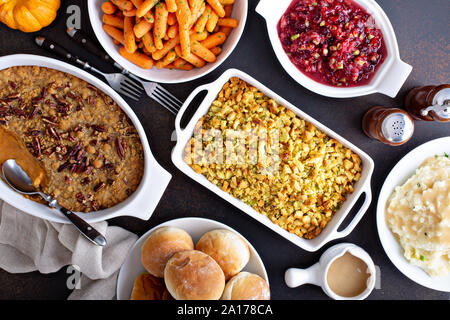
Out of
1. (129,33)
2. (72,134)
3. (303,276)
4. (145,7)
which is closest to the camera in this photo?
(145,7)

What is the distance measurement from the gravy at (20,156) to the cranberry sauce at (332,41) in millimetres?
1614

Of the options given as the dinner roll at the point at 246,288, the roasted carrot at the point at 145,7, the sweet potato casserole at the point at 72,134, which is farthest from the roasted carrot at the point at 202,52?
the dinner roll at the point at 246,288

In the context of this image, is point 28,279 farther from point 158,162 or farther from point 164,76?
point 164,76

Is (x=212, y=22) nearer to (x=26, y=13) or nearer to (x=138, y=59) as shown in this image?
(x=138, y=59)

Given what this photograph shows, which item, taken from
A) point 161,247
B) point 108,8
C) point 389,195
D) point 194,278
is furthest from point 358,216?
point 108,8

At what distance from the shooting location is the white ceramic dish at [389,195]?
2.09 meters

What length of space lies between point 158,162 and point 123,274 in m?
0.70

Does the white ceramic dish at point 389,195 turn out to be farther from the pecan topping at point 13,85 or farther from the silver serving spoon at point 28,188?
the pecan topping at point 13,85

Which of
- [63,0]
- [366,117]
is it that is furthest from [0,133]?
[366,117]

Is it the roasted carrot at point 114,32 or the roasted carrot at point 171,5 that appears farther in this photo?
the roasted carrot at point 114,32

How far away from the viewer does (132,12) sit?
1802 mm

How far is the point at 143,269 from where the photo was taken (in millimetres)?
2057

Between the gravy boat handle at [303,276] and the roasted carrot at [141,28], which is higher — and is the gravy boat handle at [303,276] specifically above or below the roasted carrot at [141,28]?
below

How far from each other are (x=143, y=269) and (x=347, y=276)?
48.2 inches
